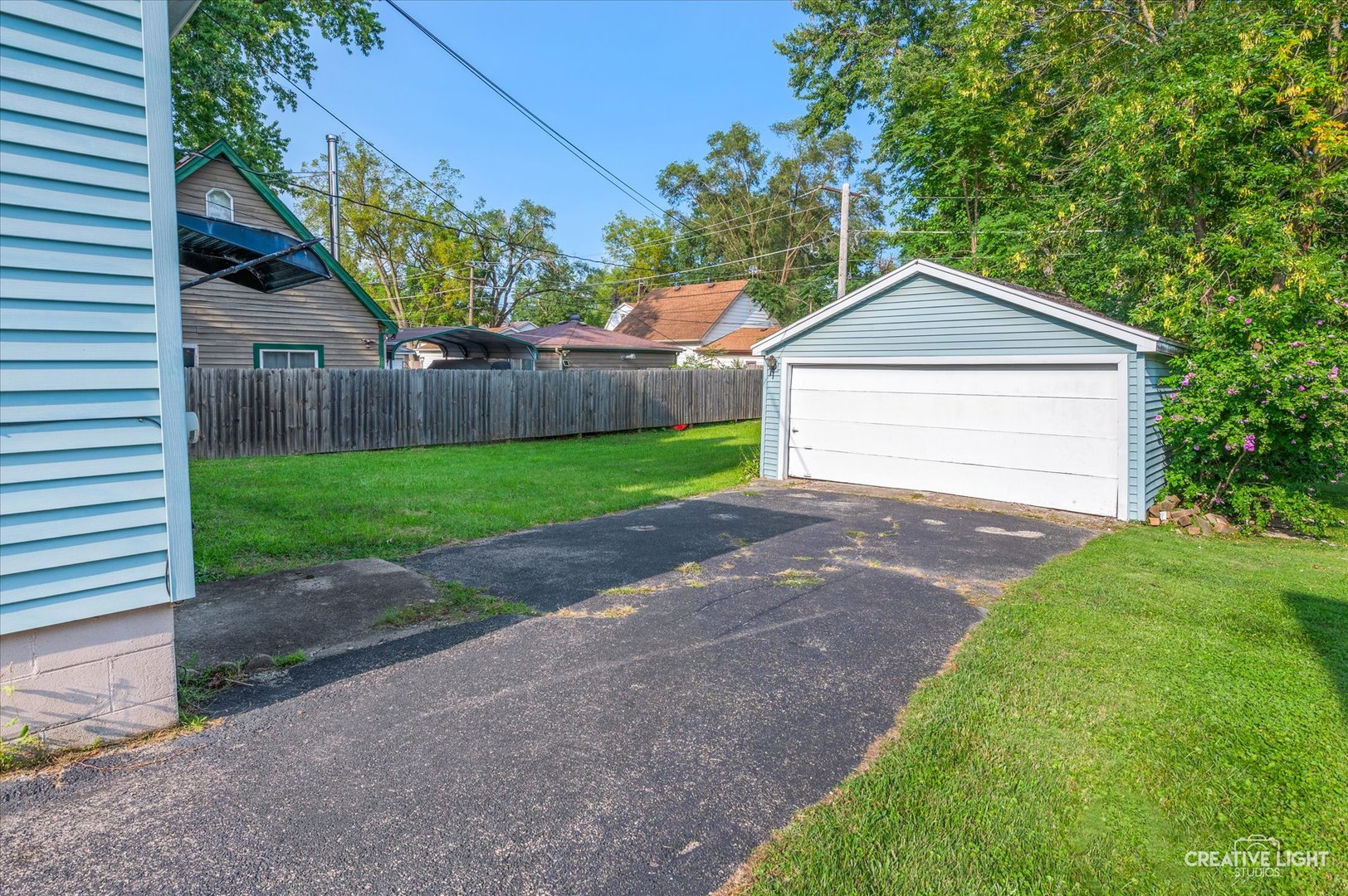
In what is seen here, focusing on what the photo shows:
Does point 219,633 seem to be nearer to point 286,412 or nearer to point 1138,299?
point 286,412

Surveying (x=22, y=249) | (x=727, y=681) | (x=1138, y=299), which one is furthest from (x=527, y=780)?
(x=1138, y=299)

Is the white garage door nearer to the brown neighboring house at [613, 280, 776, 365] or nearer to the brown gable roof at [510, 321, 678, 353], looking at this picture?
the brown gable roof at [510, 321, 678, 353]

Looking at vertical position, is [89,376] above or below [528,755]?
above

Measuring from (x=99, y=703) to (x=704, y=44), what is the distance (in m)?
20.9

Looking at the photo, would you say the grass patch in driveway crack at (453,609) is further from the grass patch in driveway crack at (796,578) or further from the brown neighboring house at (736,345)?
the brown neighboring house at (736,345)

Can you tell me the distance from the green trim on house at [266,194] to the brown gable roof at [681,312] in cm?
1639

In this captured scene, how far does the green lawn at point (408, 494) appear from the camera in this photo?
601 cm

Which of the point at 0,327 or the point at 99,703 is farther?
the point at 99,703

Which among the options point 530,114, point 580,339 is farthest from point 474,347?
point 530,114

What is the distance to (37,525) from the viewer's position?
2.62 metres

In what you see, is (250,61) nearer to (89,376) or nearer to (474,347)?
(474,347)

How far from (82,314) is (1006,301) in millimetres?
8848

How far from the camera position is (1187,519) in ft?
25.4

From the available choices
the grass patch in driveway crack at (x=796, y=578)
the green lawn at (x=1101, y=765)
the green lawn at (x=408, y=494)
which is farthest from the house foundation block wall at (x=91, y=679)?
the grass patch in driveway crack at (x=796, y=578)
